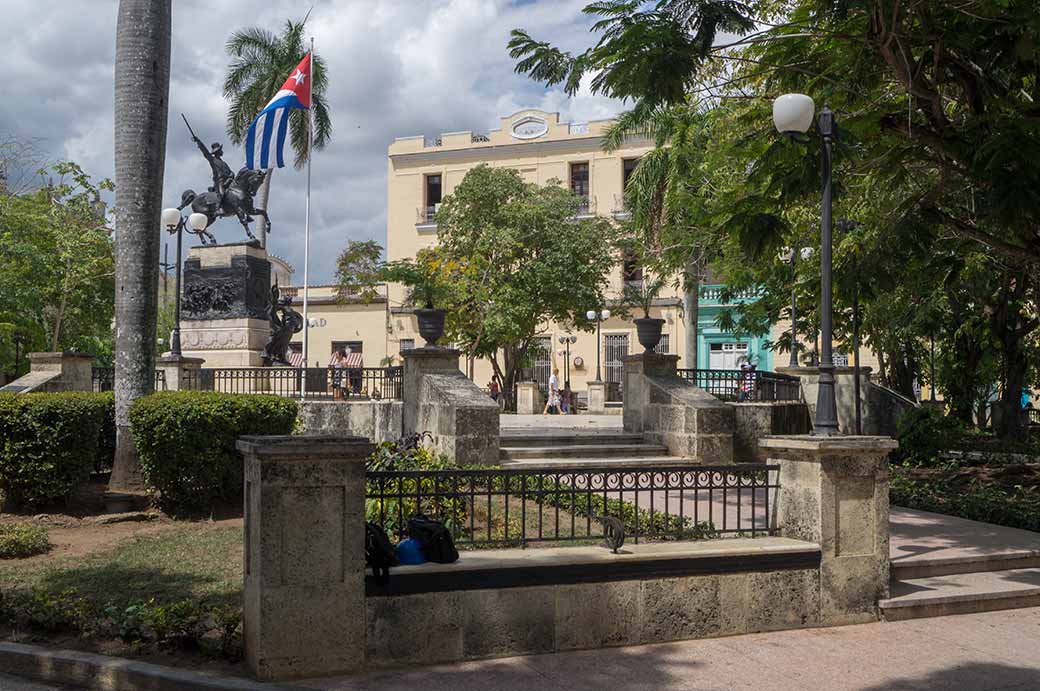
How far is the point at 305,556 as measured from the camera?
5.74 meters

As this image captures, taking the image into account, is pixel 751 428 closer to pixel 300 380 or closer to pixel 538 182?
pixel 300 380

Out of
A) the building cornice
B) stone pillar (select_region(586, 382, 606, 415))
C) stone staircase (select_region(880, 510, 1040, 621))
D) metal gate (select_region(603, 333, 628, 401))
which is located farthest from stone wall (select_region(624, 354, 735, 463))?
the building cornice

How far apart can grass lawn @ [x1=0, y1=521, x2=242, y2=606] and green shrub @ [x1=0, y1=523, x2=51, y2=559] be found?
0.13 m

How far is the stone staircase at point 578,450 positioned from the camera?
13.2m

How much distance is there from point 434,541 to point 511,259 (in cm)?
2731

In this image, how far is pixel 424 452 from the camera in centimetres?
1163

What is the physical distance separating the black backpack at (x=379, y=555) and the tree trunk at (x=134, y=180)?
21.2 ft

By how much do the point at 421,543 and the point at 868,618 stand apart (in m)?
3.65

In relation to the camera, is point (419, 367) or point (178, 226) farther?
point (178, 226)

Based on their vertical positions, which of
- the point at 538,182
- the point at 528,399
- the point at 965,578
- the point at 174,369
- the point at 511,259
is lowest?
the point at 965,578

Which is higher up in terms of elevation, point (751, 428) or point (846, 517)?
point (751, 428)

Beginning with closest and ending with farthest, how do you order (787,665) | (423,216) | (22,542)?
(787,665) < (22,542) < (423,216)

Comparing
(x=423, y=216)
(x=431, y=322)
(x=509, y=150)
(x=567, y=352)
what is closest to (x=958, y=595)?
(x=431, y=322)

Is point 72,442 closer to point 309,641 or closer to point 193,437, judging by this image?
point 193,437
